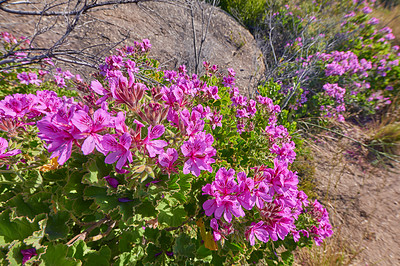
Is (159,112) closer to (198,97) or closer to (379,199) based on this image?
(198,97)

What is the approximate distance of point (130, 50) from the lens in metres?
2.81

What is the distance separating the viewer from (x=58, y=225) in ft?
3.68

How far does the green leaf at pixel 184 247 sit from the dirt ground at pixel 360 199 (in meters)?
2.65

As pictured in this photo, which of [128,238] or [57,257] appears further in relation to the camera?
[128,238]

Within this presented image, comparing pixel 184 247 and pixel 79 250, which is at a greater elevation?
pixel 79 250

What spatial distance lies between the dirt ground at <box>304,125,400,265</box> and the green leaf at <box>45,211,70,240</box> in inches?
134

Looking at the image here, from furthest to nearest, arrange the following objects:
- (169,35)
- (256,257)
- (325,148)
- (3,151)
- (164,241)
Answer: (169,35)
(325,148)
(256,257)
(164,241)
(3,151)

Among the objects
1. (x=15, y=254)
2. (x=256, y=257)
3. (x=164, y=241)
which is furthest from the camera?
(x=256, y=257)

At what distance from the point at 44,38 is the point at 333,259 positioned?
22.3 feet

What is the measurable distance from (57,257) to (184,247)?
0.72 meters

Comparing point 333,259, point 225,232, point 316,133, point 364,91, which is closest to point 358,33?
point 364,91

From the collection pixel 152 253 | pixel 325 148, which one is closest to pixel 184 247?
pixel 152 253

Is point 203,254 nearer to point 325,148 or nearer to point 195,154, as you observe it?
point 195,154

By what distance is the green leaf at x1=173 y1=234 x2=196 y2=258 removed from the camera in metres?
1.29
